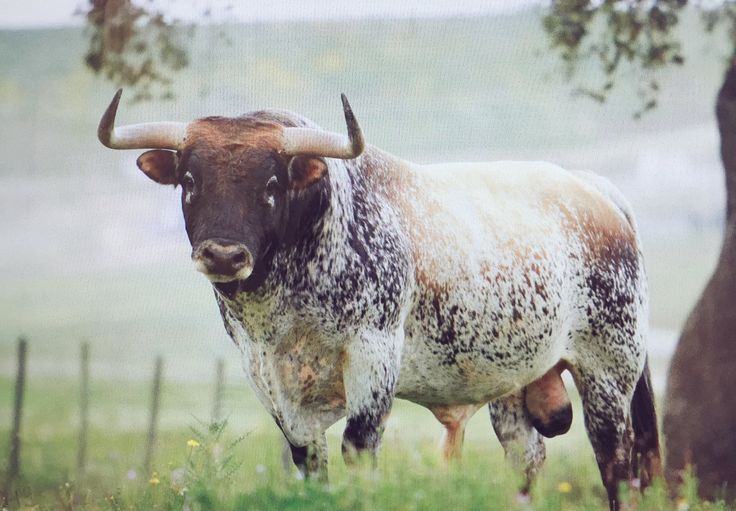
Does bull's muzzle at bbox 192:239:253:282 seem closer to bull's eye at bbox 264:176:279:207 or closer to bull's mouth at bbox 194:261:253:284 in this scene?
bull's mouth at bbox 194:261:253:284

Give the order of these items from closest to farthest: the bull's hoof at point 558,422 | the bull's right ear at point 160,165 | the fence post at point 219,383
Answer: the bull's right ear at point 160,165 < the bull's hoof at point 558,422 < the fence post at point 219,383

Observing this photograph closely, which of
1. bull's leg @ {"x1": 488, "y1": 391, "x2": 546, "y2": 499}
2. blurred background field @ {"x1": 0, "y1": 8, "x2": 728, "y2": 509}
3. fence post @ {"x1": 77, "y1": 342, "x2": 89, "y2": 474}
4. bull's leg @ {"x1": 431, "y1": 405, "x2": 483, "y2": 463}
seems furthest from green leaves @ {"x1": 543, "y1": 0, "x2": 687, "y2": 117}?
fence post @ {"x1": 77, "y1": 342, "x2": 89, "y2": 474}

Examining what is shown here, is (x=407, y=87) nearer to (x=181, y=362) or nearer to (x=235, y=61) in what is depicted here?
(x=235, y=61)

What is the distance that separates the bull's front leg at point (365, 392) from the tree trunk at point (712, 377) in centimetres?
331

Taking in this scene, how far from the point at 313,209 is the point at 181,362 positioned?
4.10 metres

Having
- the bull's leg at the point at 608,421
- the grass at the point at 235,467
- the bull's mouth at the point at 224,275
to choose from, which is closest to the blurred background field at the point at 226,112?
the grass at the point at 235,467

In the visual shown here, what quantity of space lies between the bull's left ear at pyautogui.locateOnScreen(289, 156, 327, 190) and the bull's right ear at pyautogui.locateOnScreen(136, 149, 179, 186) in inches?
20.6

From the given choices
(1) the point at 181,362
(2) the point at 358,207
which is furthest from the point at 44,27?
(2) the point at 358,207

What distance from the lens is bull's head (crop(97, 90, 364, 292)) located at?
477 cm

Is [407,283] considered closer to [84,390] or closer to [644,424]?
[644,424]

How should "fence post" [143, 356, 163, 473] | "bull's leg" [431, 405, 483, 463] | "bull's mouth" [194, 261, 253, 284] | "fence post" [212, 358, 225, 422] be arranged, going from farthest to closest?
"fence post" [212, 358, 225, 422] < "fence post" [143, 356, 163, 473] < "bull's leg" [431, 405, 483, 463] < "bull's mouth" [194, 261, 253, 284]

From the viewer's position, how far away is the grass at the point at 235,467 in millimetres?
4605

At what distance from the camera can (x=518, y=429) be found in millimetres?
6586

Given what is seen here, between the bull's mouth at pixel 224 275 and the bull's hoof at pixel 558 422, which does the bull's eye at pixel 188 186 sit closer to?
the bull's mouth at pixel 224 275
